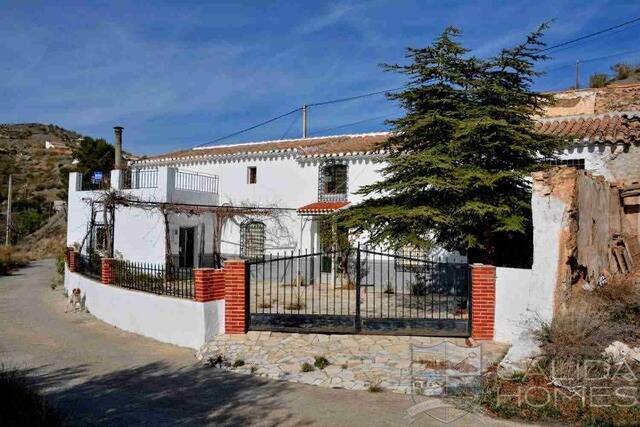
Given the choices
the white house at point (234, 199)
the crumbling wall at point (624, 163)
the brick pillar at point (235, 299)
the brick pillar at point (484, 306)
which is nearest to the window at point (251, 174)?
the white house at point (234, 199)

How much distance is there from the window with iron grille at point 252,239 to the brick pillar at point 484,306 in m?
12.4

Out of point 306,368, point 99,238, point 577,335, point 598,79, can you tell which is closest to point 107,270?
point 306,368

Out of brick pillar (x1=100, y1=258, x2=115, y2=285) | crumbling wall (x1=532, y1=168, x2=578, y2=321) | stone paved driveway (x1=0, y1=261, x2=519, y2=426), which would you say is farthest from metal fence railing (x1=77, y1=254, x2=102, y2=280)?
crumbling wall (x1=532, y1=168, x2=578, y2=321)

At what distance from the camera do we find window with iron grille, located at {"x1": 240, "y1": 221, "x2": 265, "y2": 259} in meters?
20.4

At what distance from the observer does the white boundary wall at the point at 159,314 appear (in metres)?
9.55

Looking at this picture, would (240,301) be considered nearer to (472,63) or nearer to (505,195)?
(505,195)

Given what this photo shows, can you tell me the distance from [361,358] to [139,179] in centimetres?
1431

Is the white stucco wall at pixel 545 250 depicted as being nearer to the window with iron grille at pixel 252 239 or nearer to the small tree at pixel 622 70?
the window with iron grille at pixel 252 239

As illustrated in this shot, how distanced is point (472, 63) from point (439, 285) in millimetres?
7376

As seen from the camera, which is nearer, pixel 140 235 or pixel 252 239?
pixel 140 235

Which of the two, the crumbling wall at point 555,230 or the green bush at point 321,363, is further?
the crumbling wall at point 555,230

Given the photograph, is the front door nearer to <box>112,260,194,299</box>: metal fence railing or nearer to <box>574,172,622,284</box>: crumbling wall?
<box>112,260,194,299</box>: metal fence railing

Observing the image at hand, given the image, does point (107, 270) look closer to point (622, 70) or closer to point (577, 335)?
point (577, 335)

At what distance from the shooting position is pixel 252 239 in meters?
20.5
